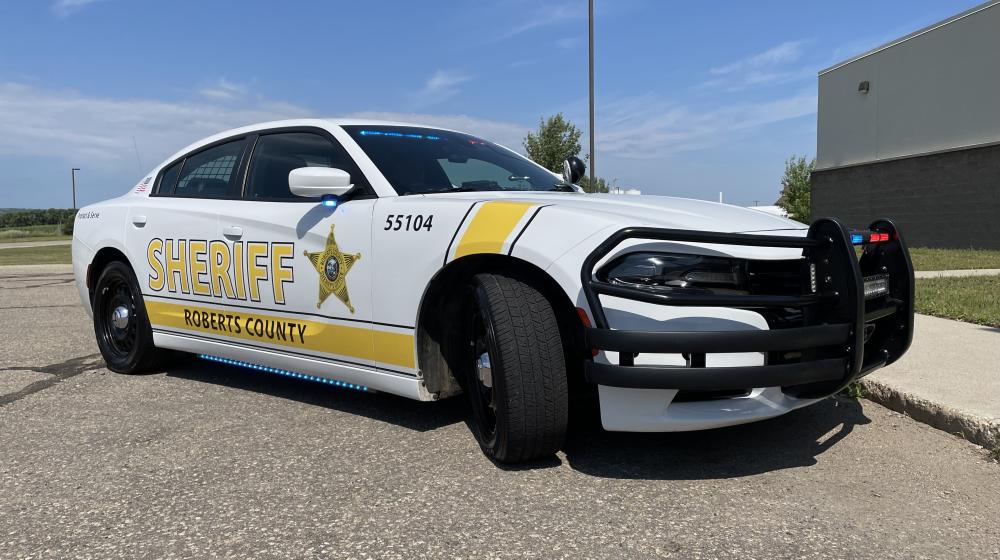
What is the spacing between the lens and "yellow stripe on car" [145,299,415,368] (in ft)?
11.2

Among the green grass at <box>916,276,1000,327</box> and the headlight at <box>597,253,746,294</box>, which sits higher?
the headlight at <box>597,253,746,294</box>

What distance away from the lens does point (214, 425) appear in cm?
375

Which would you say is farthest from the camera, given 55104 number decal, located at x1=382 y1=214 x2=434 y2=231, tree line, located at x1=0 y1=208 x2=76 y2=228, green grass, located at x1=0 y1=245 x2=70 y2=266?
tree line, located at x1=0 y1=208 x2=76 y2=228

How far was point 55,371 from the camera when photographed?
16.8 feet

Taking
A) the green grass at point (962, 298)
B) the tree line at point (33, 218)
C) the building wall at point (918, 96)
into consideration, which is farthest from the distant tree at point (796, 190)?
the tree line at point (33, 218)

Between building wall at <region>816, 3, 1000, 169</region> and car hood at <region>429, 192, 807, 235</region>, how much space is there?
17.8 metres

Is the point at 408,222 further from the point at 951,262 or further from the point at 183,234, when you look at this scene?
the point at 951,262

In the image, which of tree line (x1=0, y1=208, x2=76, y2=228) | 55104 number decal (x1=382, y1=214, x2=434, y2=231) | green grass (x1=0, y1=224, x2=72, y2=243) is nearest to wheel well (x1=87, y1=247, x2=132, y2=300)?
55104 number decal (x1=382, y1=214, x2=434, y2=231)

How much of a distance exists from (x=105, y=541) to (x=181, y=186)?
9.41 feet

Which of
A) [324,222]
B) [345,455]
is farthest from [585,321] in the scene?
[324,222]

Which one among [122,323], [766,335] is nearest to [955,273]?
[766,335]

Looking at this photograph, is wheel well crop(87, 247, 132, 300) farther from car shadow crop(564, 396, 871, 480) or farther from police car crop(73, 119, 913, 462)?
car shadow crop(564, 396, 871, 480)

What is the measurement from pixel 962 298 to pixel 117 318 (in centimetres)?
738

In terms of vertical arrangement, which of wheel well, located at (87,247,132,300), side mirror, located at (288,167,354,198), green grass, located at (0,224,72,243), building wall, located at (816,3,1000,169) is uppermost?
building wall, located at (816,3,1000,169)
